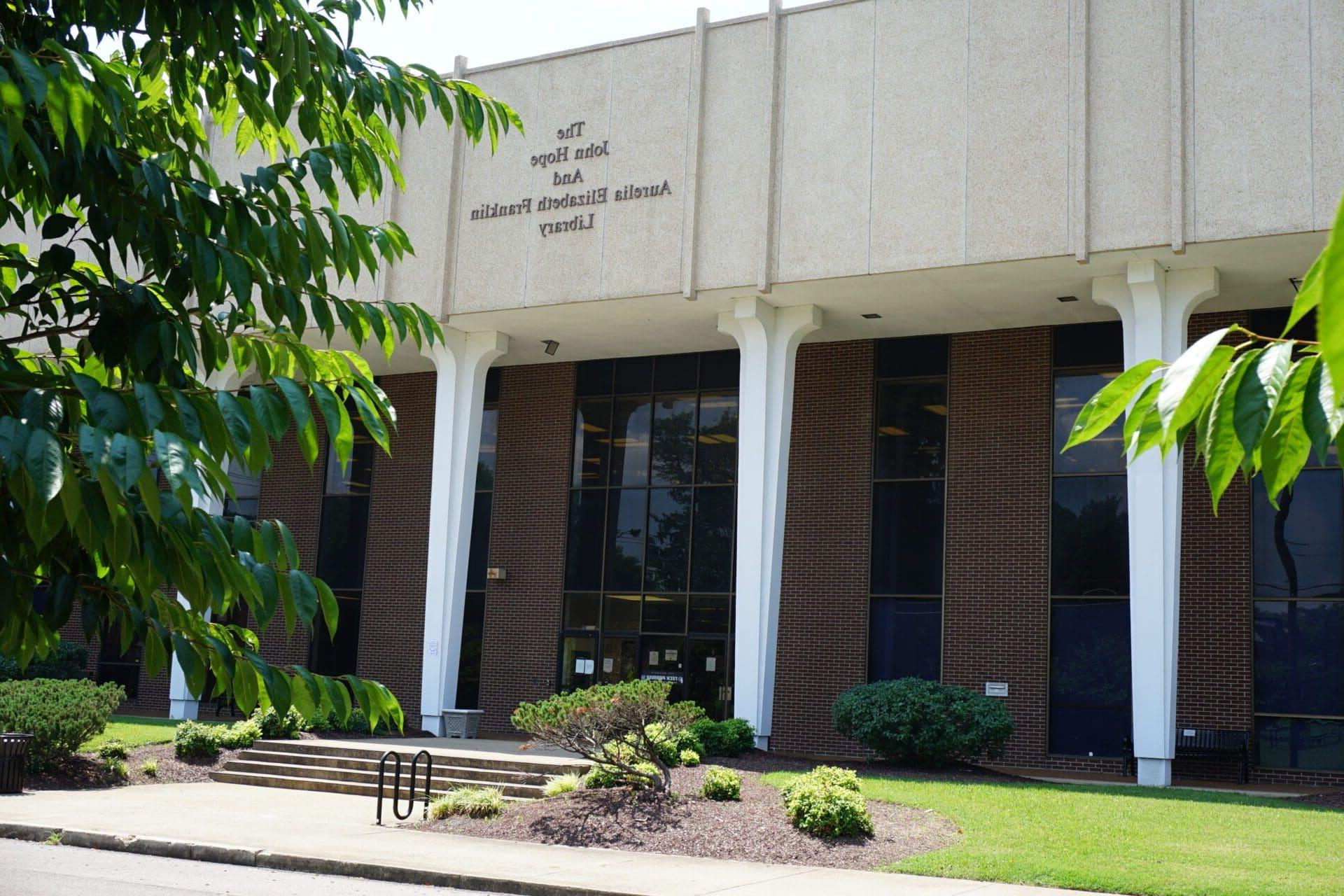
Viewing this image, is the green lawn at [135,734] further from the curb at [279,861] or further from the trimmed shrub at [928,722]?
the trimmed shrub at [928,722]

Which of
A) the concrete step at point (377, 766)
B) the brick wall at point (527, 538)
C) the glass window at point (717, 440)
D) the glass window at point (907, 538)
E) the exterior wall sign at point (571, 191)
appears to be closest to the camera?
the concrete step at point (377, 766)

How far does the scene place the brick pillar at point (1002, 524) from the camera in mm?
26766

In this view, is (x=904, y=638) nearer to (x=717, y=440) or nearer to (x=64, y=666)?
(x=717, y=440)

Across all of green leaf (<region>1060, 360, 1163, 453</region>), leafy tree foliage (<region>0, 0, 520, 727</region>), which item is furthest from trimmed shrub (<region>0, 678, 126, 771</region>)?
green leaf (<region>1060, 360, 1163, 453</region>)

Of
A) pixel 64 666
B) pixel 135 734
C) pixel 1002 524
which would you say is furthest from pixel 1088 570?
pixel 64 666

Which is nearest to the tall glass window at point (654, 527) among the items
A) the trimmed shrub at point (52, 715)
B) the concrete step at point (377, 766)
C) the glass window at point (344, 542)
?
the glass window at point (344, 542)

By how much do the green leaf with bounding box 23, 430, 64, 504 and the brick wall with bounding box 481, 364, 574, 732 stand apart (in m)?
29.8

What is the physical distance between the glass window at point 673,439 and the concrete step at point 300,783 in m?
11.7

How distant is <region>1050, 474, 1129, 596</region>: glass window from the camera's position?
26.5m

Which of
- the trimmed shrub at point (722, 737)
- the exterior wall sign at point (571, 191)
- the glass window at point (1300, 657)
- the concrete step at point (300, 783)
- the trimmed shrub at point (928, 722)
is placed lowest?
the concrete step at point (300, 783)

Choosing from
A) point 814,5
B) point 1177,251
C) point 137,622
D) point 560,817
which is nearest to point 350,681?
point 137,622

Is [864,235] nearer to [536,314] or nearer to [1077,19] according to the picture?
[1077,19]

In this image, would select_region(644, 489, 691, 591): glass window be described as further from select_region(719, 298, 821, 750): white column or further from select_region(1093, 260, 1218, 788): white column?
select_region(1093, 260, 1218, 788): white column

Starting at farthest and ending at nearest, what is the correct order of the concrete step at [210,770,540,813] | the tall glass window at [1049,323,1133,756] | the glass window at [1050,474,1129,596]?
the glass window at [1050,474,1129,596] < the tall glass window at [1049,323,1133,756] < the concrete step at [210,770,540,813]
